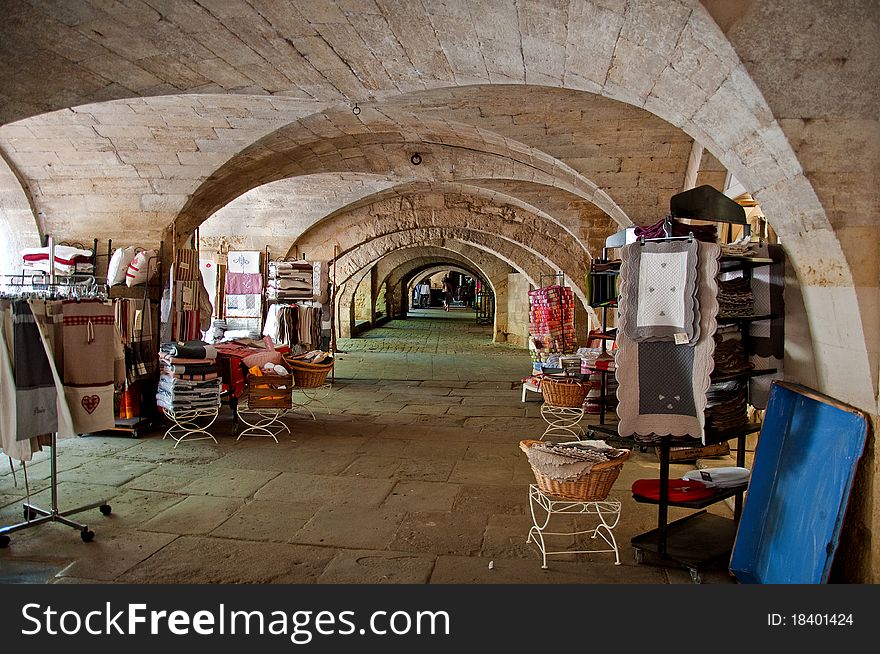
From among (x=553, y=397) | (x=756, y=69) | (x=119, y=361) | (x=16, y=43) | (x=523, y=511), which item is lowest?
(x=523, y=511)

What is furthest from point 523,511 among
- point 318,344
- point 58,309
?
point 318,344

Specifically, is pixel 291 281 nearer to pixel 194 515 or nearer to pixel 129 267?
pixel 129 267

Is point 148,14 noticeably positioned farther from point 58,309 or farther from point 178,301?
point 178,301

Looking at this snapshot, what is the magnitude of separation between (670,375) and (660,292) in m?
0.42

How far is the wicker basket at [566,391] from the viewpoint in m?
5.96

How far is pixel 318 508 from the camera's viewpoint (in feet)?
13.6

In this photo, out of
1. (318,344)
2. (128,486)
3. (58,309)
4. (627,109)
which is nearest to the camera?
(58,309)

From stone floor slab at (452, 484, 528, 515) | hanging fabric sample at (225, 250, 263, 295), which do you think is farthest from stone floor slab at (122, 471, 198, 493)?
hanging fabric sample at (225, 250, 263, 295)

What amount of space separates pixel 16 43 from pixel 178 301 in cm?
333

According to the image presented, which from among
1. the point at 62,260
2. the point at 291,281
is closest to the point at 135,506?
the point at 62,260

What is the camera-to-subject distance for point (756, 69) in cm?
263

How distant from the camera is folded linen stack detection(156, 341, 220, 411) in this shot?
19.1ft

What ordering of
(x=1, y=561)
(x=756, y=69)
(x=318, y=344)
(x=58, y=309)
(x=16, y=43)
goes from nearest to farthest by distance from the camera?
(x=756, y=69)
(x=1, y=561)
(x=16, y=43)
(x=58, y=309)
(x=318, y=344)

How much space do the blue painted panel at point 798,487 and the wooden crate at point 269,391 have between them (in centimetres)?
423
